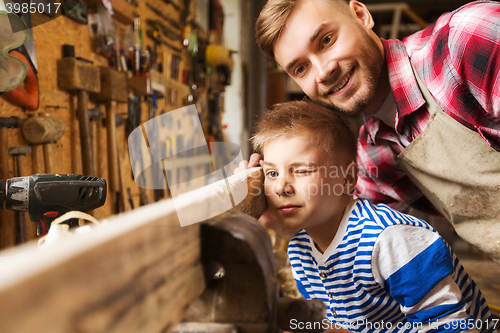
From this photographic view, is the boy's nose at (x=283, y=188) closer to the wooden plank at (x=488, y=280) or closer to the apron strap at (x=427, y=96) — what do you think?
the apron strap at (x=427, y=96)

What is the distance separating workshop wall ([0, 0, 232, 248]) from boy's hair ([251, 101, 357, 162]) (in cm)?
18

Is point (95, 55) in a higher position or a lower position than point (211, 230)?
higher

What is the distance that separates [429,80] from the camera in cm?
53

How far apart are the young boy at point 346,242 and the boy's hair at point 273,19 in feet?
0.35

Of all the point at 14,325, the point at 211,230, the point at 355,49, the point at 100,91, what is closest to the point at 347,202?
the point at 355,49

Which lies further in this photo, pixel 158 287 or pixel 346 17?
pixel 346 17

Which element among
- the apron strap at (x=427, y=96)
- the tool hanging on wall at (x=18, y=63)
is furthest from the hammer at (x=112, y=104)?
the apron strap at (x=427, y=96)

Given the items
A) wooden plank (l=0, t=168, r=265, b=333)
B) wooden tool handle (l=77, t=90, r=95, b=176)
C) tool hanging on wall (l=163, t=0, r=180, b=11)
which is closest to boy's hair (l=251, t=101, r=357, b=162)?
wooden plank (l=0, t=168, r=265, b=333)

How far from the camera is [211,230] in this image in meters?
0.26

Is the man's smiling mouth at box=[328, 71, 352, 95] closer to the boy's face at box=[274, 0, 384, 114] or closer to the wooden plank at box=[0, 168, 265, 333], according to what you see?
the boy's face at box=[274, 0, 384, 114]

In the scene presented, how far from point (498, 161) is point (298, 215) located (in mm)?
316

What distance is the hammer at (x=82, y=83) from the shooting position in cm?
88

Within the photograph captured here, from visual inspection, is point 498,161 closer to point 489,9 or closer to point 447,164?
point 447,164

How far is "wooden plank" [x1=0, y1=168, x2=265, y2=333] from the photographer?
140 mm
